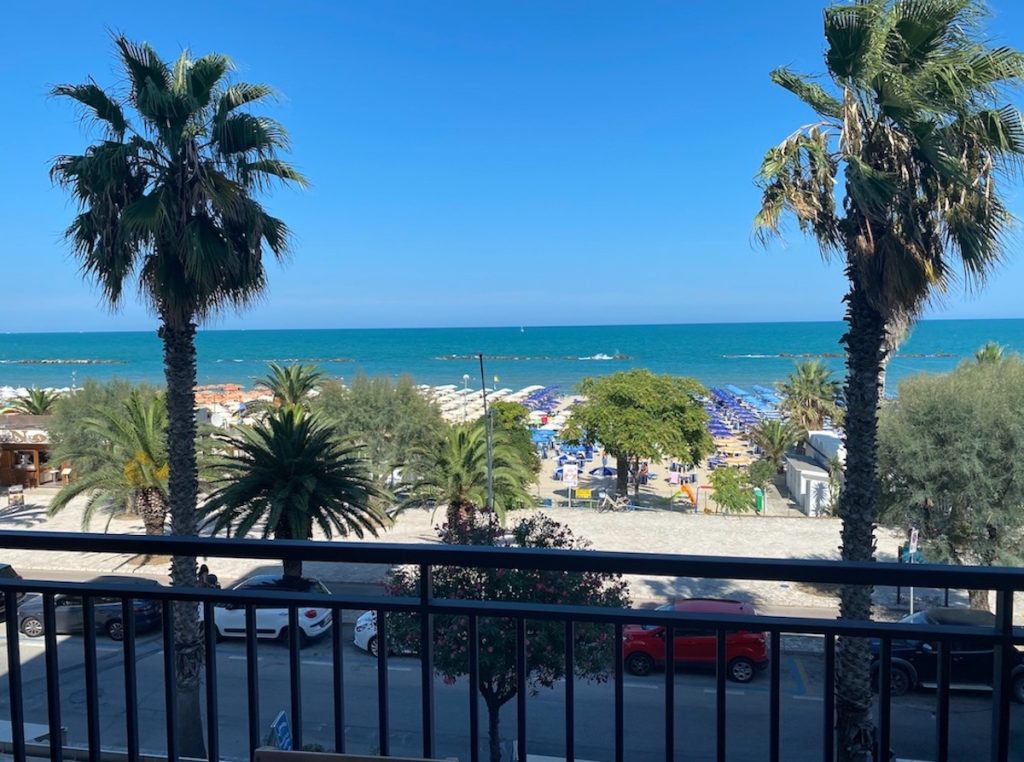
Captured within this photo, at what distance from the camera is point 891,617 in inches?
608

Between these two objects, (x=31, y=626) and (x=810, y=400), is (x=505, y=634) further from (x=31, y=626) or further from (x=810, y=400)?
(x=810, y=400)

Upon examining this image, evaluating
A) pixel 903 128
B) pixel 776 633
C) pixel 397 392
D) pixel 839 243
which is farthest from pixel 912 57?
pixel 397 392

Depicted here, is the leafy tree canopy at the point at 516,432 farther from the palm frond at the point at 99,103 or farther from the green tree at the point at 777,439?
the palm frond at the point at 99,103

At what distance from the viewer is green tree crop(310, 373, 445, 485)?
30469 mm

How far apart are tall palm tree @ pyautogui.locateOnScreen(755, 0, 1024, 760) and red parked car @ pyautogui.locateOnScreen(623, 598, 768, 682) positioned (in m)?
2.26

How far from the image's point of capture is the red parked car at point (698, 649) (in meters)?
4.92

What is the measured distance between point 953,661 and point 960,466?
42.0 ft

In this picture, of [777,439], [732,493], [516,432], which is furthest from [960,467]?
[777,439]

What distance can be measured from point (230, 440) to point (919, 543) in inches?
527

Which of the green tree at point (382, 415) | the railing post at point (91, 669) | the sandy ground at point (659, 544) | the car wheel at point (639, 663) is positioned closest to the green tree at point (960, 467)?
the sandy ground at point (659, 544)

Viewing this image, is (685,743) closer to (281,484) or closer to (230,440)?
(281,484)

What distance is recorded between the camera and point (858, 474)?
9.63 meters

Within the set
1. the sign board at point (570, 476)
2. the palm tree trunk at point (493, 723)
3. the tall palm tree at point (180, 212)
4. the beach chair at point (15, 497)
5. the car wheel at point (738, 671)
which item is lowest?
the sign board at point (570, 476)

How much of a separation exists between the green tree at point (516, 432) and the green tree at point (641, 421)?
1884 mm
